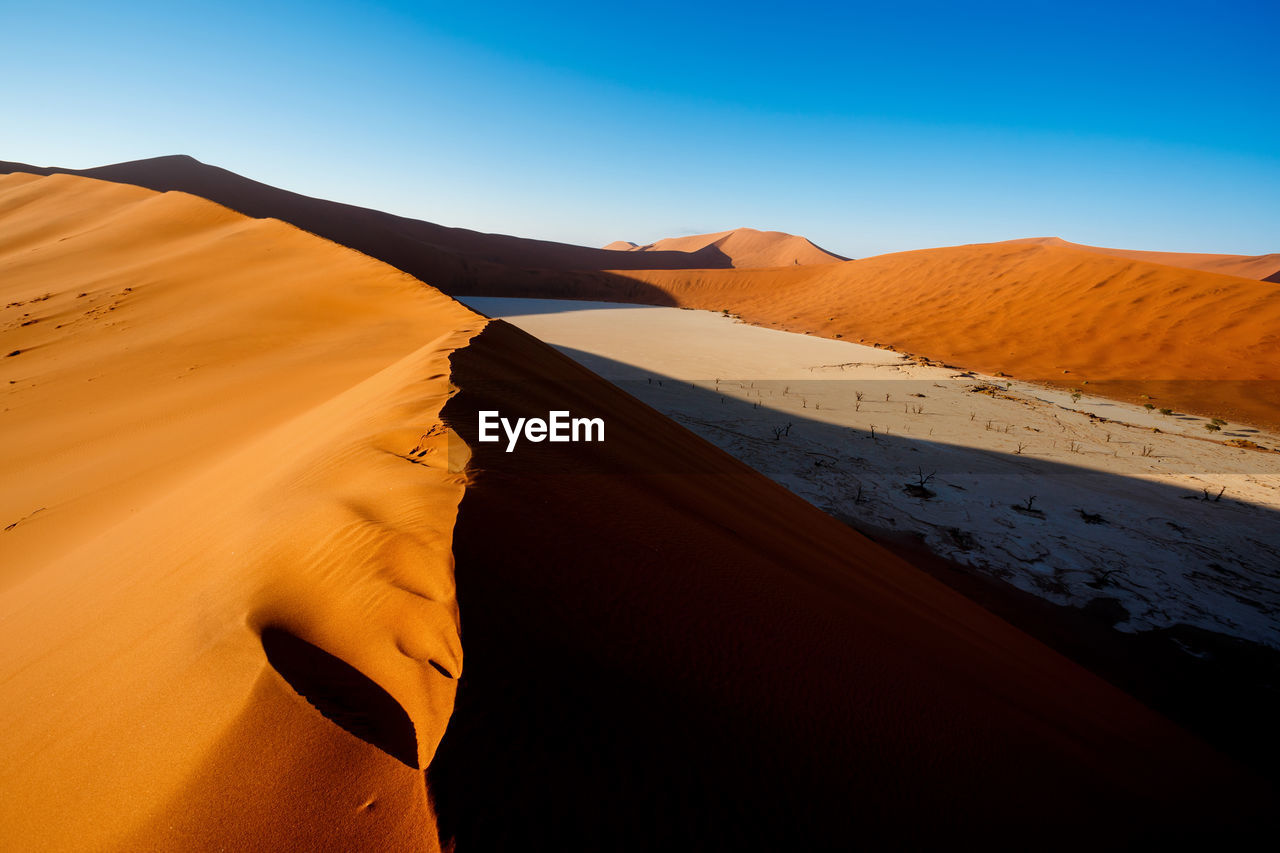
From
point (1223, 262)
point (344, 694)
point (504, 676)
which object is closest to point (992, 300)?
point (504, 676)

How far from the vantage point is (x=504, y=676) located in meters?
1.10

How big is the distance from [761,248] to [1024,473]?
3098 inches

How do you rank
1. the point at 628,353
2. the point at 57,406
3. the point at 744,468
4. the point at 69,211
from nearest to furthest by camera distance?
1. the point at 744,468
2. the point at 57,406
3. the point at 628,353
4. the point at 69,211

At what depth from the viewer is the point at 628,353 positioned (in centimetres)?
1263

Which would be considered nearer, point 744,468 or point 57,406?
point 744,468

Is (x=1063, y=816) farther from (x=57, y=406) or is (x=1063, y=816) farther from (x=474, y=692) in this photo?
(x=57, y=406)

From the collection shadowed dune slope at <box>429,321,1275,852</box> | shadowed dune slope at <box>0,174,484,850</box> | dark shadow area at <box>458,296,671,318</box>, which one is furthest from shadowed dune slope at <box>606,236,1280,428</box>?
shadowed dune slope at <box>0,174,484,850</box>

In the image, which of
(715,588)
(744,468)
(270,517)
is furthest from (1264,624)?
(270,517)

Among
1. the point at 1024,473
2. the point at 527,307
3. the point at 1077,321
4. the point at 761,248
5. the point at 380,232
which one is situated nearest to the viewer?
the point at 1024,473

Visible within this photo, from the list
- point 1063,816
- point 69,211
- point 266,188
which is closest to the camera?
point 1063,816

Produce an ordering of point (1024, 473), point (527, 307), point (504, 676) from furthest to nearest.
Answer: point (527, 307) < point (1024, 473) < point (504, 676)

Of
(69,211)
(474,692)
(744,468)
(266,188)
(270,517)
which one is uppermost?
(266,188)

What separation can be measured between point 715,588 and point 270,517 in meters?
1.64

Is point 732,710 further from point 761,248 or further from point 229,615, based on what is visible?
point 761,248
